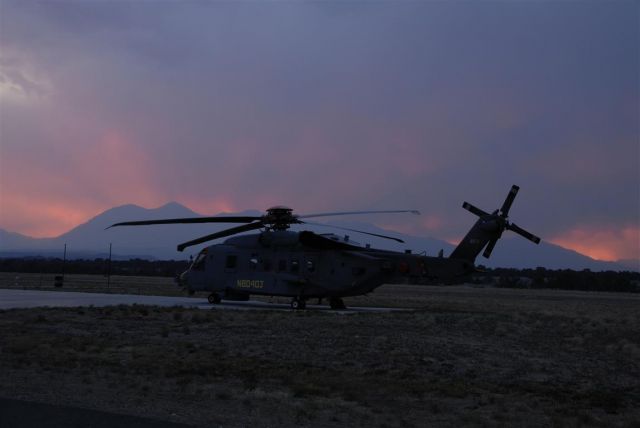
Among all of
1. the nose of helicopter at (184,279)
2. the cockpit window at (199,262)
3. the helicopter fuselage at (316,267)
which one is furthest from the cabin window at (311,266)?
the nose of helicopter at (184,279)

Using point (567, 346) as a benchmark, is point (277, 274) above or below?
above

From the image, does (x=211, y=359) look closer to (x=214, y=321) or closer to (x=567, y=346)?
(x=214, y=321)

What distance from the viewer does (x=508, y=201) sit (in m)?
28.5

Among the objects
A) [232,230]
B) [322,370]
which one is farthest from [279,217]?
[322,370]

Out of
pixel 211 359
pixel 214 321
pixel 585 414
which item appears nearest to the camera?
pixel 585 414

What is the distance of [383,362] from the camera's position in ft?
48.4

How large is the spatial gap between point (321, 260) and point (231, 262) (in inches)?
179

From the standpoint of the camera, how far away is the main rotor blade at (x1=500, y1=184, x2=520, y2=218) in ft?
93.1

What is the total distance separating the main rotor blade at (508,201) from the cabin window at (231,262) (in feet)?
39.2

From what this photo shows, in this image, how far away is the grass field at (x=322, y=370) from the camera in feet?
32.9

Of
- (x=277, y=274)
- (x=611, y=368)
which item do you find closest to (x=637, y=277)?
(x=277, y=274)

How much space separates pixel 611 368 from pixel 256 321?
1131cm

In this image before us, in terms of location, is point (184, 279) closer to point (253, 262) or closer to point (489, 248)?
point (253, 262)

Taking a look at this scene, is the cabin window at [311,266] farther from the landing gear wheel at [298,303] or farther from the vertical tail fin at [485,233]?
the vertical tail fin at [485,233]
